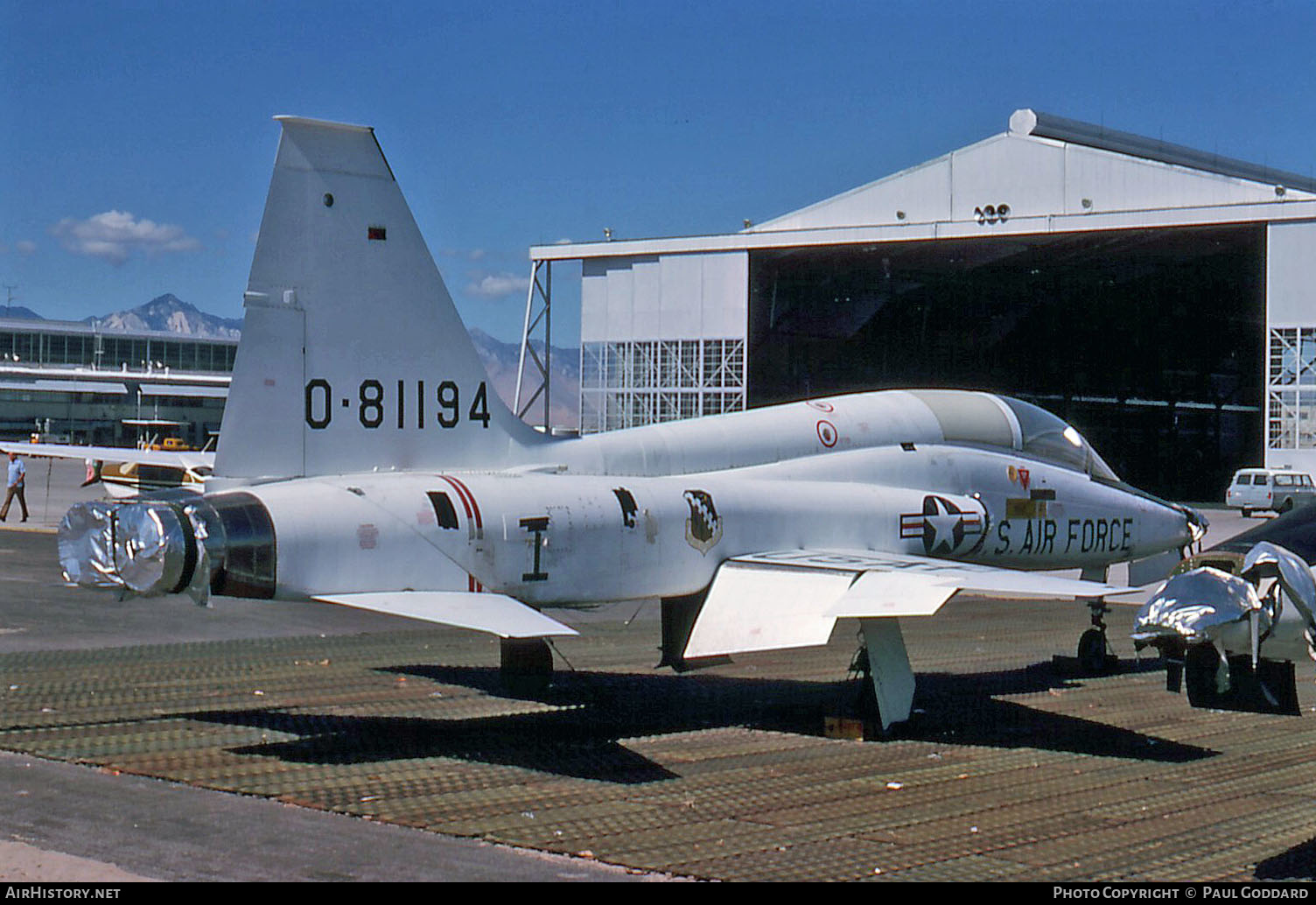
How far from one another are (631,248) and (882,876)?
41.1 metres

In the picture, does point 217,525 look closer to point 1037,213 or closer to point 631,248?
point 1037,213

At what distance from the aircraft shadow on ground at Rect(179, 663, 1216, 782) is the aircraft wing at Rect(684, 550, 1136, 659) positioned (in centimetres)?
88

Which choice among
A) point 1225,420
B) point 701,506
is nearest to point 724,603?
point 701,506

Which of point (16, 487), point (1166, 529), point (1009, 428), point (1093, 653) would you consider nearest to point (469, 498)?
point (1009, 428)

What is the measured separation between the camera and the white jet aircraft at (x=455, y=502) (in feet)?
32.2

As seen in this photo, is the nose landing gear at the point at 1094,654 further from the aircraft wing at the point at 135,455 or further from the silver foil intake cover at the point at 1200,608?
the silver foil intake cover at the point at 1200,608

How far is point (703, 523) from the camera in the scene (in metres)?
12.0

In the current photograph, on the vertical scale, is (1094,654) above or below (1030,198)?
below

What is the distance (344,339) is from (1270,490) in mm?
38787

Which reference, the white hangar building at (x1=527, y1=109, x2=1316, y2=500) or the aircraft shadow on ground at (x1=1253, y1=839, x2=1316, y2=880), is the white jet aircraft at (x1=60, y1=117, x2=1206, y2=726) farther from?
the white hangar building at (x1=527, y1=109, x2=1316, y2=500)

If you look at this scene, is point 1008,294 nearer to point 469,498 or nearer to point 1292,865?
point 469,498

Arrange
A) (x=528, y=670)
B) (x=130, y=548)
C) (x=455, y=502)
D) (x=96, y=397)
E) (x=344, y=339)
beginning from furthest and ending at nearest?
(x=96, y=397) → (x=528, y=670) → (x=344, y=339) → (x=455, y=502) → (x=130, y=548)

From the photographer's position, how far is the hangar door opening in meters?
45.2

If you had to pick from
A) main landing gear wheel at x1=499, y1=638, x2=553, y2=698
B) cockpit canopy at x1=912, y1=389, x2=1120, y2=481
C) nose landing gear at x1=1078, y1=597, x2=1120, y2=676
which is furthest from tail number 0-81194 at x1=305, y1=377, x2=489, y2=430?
nose landing gear at x1=1078, y1=597, x2=1120, y2=676
